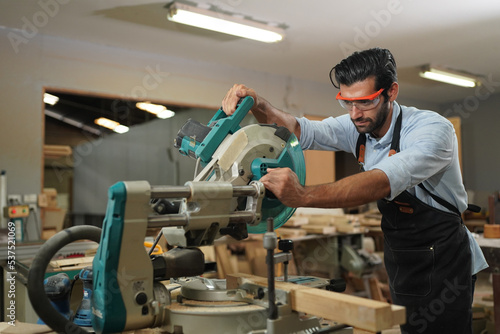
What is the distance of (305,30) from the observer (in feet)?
13.6

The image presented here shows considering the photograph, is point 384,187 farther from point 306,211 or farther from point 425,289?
point 306,211

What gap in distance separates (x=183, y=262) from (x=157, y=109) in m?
4.24

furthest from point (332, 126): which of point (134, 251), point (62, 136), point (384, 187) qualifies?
point (62, 136)

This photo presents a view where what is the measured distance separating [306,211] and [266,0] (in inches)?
115

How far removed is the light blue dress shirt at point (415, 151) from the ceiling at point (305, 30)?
208cm

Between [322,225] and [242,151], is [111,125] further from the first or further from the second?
[242,151]

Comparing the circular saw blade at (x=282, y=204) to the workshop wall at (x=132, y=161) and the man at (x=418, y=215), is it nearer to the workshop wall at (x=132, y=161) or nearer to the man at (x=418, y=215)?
the man at (x=418, y=215)

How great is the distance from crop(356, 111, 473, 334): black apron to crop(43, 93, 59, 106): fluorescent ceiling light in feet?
12.1

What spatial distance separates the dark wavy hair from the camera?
4.67 feet

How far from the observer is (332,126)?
1.76 meters

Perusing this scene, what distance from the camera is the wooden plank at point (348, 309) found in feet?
2.79

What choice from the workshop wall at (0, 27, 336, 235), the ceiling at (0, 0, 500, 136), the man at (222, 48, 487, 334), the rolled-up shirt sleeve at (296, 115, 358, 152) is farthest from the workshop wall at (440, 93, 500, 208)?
the man at (222, 48, 487, 334)

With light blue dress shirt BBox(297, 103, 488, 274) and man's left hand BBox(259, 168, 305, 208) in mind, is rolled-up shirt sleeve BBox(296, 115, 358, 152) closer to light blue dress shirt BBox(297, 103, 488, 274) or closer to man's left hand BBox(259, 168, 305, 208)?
light blue dress shirt BBox(297, 103, 488, 274)

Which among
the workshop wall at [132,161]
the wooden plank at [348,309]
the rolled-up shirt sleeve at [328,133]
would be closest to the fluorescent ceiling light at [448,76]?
the workshop wall at [132,161]
